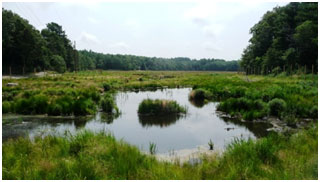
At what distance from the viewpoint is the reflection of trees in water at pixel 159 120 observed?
47.6 feet

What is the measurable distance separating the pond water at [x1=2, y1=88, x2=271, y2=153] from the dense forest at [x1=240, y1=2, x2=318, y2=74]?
28.2 metres

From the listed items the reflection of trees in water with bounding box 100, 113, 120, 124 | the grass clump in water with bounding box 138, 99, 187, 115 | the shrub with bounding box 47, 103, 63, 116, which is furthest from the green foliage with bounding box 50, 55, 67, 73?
the grass clump in water with bounding box 138, 99, 187, 115

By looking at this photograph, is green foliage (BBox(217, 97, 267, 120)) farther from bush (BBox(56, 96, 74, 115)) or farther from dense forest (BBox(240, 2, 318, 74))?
dense forest (BBox(240, 2, 318, 74))

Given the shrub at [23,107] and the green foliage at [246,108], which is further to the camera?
the shrub at [23,107]

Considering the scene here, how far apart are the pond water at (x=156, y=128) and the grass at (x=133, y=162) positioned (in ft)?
8.71

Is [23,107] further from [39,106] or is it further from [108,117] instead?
[108,117]

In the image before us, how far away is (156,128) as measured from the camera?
1366cm

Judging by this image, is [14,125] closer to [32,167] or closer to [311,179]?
[32,167]

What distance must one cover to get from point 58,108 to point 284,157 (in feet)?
40.8

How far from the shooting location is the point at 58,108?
16.0m

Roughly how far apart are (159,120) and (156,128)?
5.77ft

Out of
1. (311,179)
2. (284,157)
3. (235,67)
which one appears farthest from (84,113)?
(235,67)

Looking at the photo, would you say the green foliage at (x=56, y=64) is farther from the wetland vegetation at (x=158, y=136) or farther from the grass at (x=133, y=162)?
the grass at (x=133, y=162)

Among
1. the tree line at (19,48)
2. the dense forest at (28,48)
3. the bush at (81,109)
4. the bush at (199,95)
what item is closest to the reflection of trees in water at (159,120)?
the bush at (81,109)
